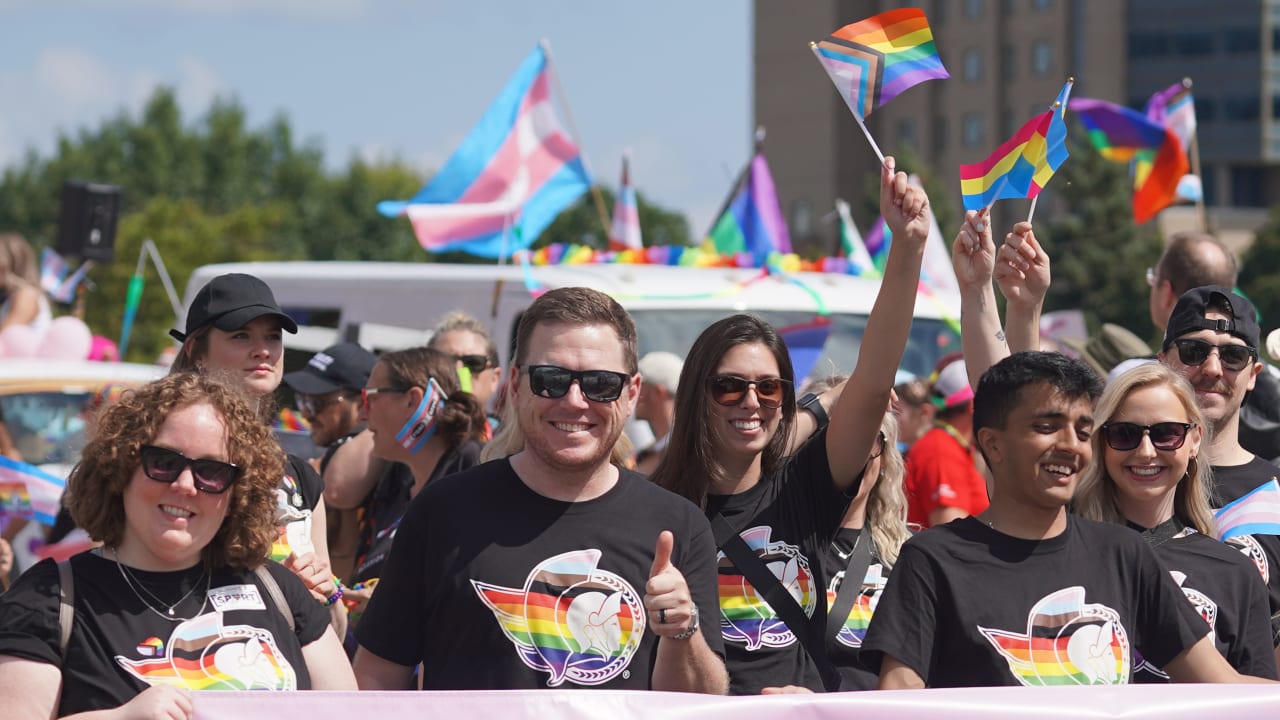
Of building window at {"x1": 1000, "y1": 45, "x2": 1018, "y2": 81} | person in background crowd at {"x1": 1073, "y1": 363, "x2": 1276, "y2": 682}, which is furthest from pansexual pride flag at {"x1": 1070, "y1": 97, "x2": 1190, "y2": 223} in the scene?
building window at {"x1": 1000, "y1": 45, "x2": 1018, "y2": 81}

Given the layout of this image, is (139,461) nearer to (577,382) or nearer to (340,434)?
(577,382)

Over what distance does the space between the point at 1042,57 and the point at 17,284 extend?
6684 cm

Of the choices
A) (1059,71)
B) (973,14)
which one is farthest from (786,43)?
(1059,71)

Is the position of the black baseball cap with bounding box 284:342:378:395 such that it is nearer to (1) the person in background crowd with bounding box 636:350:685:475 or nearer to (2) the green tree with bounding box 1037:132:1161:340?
(1) the person in background crowd with bounding box 636:350:685:475

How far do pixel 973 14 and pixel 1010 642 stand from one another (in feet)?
245

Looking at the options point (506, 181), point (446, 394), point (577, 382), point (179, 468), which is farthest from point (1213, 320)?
point (506, 181)

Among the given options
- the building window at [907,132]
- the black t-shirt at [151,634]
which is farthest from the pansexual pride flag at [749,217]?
the building window at [907,132]

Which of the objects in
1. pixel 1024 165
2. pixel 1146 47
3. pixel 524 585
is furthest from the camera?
pixel 1146 47

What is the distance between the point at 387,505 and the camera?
5.81 meters

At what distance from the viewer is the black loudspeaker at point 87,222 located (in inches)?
587

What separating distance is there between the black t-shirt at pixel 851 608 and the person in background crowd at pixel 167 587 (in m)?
1.29

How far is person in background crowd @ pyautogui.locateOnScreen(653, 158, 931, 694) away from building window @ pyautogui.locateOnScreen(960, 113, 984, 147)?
7081 centimetres

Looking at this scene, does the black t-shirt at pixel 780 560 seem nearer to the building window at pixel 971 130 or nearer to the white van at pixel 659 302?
the white van at pixel 659 302

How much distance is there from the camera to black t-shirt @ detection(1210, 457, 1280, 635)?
4211 millimetres
